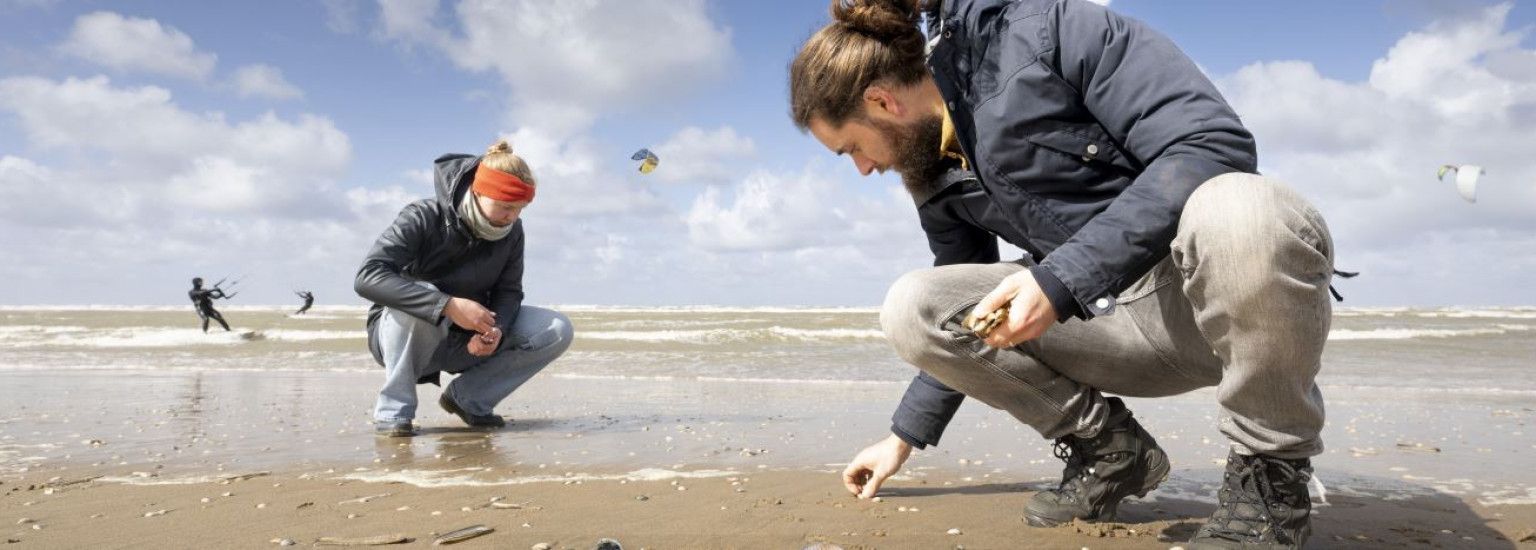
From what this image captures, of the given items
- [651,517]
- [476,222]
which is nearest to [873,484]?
[651,517]

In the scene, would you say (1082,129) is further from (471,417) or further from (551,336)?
(471,417)

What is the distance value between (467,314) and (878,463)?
250cm

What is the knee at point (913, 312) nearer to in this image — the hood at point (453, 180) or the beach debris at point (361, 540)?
the beach debris at point (361, 540)

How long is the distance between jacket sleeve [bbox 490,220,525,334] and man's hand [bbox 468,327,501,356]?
300 millimetres

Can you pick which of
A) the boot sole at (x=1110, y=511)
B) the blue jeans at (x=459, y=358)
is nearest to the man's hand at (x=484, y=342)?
the blue jeans at (x=459, y=358)

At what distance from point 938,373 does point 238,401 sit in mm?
5772

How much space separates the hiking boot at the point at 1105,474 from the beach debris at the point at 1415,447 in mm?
2139

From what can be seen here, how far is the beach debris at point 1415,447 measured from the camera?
379 cm

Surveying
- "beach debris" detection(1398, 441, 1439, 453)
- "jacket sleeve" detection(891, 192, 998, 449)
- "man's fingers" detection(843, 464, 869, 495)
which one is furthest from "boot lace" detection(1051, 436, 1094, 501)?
"beach debris" detection(1398, 441, 1439, 453)

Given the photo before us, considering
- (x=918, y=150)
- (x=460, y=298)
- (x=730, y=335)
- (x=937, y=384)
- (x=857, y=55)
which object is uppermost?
(x=857, y=55)

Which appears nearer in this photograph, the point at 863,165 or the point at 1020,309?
the point at 1020,309

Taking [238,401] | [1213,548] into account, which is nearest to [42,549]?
[1213,548]

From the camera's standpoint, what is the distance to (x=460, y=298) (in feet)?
14.7

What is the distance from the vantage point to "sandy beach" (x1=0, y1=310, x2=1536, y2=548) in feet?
7.46
